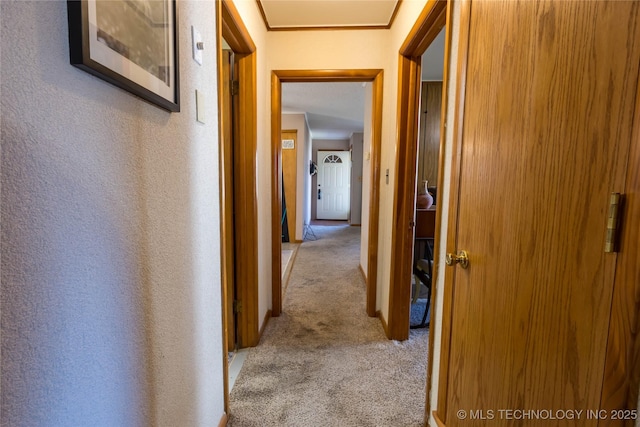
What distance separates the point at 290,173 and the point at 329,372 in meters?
3.95

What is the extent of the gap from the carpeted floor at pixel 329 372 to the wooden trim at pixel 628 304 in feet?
3.66

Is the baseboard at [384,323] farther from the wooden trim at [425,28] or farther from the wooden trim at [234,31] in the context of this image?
the wooden trim at [234,31]

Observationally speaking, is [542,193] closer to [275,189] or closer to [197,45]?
[197,45]

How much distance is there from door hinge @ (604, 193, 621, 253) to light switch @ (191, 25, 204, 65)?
3.97 ft

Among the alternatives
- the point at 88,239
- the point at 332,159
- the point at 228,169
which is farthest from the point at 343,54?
the point at 332,159

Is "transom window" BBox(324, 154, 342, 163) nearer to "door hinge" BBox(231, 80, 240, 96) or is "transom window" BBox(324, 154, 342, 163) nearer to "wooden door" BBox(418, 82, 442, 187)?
"wooden door" BBox(418, 82, 442, 187)

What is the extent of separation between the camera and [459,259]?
1.07 m

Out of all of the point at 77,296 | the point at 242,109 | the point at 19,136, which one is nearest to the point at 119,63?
the point at 19,136

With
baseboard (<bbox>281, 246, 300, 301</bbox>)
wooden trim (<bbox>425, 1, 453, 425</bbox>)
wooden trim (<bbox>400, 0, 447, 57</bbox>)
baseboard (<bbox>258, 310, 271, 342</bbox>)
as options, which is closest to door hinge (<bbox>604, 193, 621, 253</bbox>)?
wooden trim (<bbox>425, 1, 453, 425</bbox>)

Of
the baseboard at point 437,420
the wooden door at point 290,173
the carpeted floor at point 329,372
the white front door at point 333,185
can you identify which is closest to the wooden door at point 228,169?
the carpeted floor at point 329,372

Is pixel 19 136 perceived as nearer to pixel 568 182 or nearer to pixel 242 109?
pixel 568 182

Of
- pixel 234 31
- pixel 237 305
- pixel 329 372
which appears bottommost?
pixel 329 372

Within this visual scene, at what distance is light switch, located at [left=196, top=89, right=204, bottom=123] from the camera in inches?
41.5

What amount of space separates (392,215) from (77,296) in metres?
1.80
